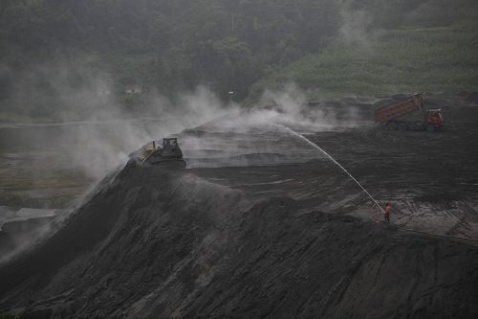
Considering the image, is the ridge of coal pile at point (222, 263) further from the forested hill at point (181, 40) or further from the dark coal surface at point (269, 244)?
the forested hill at point (181, 40)

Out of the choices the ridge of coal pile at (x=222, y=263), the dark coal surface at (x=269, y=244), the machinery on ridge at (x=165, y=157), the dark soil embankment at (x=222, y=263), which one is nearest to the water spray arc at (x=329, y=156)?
the dark coal surface at (x=269, y=244)

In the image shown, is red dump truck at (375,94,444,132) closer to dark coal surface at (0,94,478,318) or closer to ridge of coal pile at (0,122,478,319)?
dark coal surface at (0,94,478,318)

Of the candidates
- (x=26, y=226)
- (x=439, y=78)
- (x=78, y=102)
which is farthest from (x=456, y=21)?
(x=26, y=226)

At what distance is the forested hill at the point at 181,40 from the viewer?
75.8 m

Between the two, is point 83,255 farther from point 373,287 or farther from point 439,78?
point 439,78

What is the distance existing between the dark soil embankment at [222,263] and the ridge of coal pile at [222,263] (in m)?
0.04

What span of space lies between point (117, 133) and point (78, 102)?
23514 millimetres

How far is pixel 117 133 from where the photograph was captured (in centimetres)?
5991

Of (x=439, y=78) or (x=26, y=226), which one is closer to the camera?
(x=26, y=226)

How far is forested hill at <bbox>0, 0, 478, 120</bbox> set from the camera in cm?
7581

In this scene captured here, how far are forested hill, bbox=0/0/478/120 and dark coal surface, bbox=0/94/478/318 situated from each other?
43054mm

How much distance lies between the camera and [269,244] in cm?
1714

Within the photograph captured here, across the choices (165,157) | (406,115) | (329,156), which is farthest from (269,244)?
(406,115)

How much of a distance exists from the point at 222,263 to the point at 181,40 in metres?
83.3
